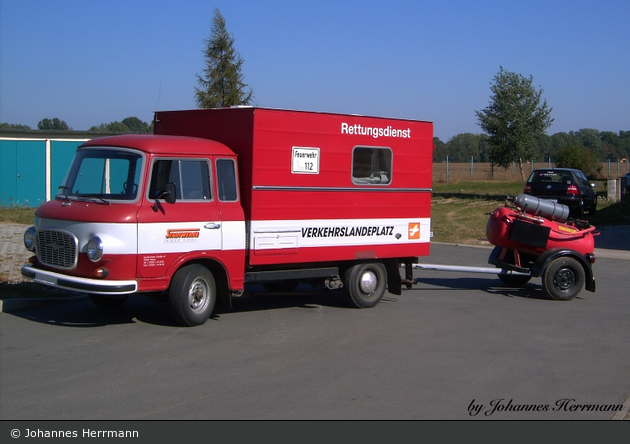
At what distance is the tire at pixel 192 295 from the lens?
27.7ft

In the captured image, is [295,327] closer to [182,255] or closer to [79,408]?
[182,255]

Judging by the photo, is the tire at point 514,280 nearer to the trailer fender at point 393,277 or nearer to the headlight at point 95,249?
the trailer fender at point 393,277

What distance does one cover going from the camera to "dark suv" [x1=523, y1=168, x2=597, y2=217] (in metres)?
23.7

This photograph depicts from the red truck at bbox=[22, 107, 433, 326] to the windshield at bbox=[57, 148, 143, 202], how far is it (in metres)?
0.02

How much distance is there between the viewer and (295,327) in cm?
910

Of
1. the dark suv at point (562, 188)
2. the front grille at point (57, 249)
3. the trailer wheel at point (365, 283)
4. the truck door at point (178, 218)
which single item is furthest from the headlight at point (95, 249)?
the dark suv at point (562, 188)

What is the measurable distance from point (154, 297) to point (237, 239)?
1.33m

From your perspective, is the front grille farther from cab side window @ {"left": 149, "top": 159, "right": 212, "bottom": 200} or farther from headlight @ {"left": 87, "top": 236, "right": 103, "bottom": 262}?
cab side window @ {"left": 149, "top": 159, "right": 212, "bottom": 200}

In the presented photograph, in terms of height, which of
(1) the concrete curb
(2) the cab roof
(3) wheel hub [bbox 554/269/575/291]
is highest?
(2) the cab roof

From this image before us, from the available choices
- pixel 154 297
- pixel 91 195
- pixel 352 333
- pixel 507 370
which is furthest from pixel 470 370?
pixel 91 195

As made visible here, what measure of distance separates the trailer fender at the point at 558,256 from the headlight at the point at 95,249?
7.17 meters

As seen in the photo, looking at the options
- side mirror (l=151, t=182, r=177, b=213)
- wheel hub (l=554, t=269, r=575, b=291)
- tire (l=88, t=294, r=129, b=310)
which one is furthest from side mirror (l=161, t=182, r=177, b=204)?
wheel hub (l=554, t=269, r=575, b=291)

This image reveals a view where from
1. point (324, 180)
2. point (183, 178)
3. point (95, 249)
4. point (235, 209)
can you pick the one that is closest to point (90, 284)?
point (95, 249)

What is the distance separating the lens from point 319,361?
744 cm
